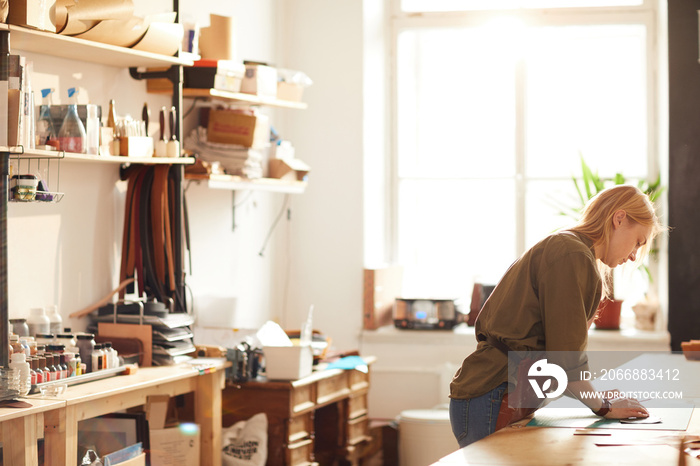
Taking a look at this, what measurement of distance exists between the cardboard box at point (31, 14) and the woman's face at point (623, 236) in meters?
1.90

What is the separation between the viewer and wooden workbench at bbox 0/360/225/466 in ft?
8.71

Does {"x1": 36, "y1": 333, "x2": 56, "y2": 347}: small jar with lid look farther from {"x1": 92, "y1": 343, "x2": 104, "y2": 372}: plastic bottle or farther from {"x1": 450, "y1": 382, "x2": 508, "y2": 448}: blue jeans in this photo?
{"x1": 450, "y1": 382, "x2": 508, "y2": 448}: blue jeans

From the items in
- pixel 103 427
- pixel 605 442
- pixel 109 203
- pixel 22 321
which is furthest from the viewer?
pixel 109 203

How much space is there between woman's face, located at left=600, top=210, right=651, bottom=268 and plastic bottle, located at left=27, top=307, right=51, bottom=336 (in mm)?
1922

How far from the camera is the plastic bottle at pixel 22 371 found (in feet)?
9.13

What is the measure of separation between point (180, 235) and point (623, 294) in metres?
2.88

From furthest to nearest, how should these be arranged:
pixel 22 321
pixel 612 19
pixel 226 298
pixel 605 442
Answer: pixel 612 19, pixel 226 298, pixel 22 321, pixel 605 442

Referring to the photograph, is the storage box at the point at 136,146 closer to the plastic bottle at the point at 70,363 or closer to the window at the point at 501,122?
the plastic bottle at the point at 70,363

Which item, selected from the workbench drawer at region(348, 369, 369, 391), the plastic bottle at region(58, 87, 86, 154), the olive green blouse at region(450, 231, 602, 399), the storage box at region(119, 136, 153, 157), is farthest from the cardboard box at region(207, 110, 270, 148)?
the olive green blouse at region(450, 231, 602, 399)

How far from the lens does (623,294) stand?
5.40 metres

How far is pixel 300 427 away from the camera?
400cm

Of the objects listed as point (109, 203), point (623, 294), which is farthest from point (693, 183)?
point (109, 203)

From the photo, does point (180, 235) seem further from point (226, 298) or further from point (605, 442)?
point (605, 442)

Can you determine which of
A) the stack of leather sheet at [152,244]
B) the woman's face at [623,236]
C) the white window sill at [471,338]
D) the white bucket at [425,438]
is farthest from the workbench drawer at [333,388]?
the woman's face at [623,236]
